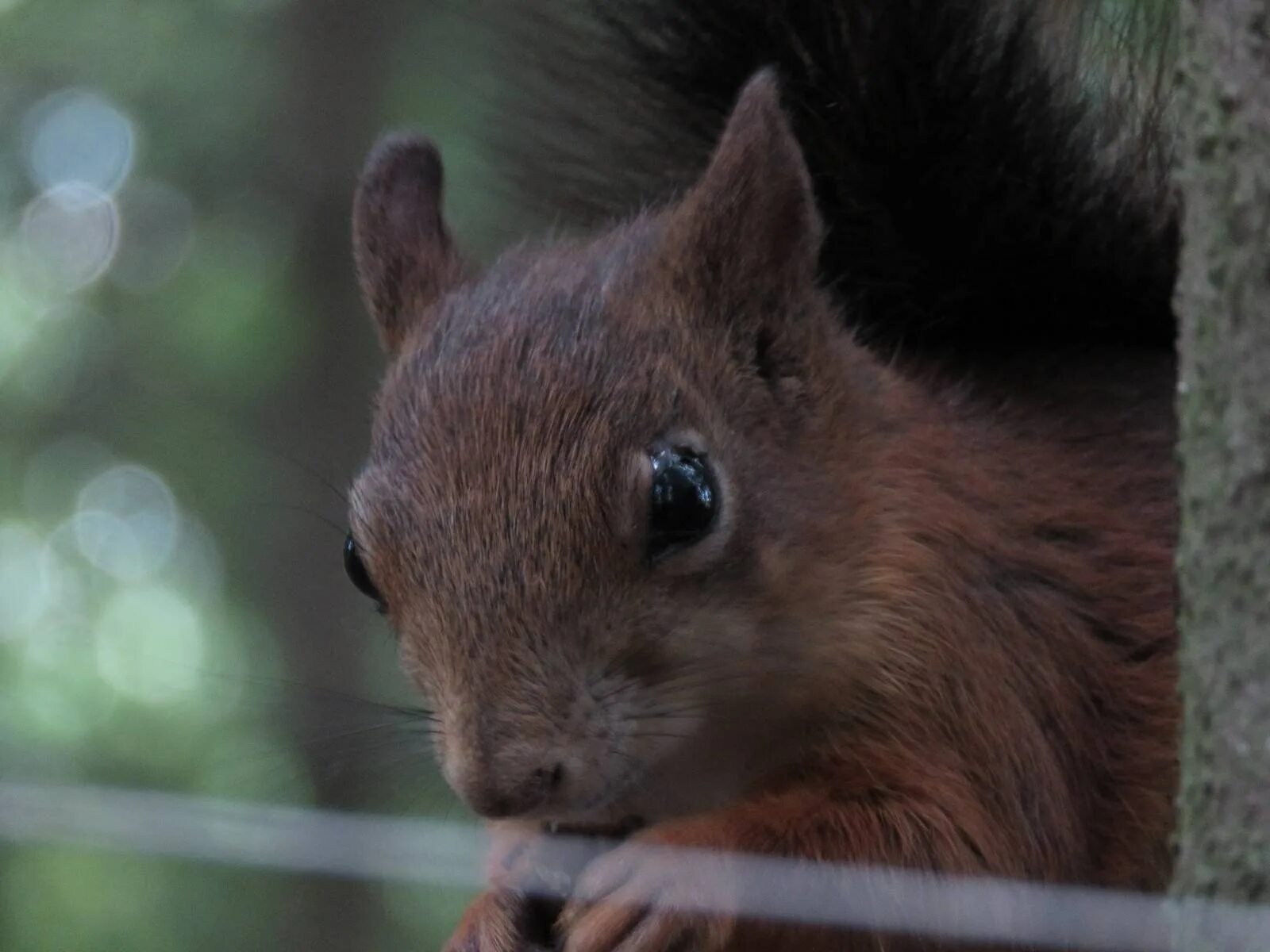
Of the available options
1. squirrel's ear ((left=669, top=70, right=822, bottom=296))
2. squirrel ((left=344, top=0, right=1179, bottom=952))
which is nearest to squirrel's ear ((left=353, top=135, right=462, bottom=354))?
squirrel ((left=344, top=0, right=1179, bottom=952))

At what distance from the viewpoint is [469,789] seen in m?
1.54

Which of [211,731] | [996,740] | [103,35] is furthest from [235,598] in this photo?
[996,740]

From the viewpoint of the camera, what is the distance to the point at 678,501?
66.7 inches

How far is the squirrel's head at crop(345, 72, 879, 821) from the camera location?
1620 millimetres

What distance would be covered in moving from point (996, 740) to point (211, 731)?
11.4ft

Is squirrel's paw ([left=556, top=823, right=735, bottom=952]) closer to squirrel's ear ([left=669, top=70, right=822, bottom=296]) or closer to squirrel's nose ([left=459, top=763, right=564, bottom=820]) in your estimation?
squirrel's nose ([left=459, top=763, right=564, bottom=820])

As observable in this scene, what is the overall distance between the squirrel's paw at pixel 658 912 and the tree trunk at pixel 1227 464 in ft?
1.64

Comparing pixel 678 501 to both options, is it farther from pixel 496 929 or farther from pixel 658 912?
pixel 496 929

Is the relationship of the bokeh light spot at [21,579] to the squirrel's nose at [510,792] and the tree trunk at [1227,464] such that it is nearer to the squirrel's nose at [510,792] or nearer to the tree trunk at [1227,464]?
the squirrel's nose at [510,792]

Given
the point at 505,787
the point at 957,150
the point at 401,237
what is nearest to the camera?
the point at 505,787

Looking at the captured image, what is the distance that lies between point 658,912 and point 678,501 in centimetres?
40

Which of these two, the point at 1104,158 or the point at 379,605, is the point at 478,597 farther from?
the point at 1104,158

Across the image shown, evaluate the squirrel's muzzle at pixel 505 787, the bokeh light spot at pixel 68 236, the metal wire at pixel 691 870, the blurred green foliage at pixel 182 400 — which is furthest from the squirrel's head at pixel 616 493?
the bokeh light spot at pixel 68 236

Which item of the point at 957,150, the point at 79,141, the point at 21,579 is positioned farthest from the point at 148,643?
the point at 957,150
